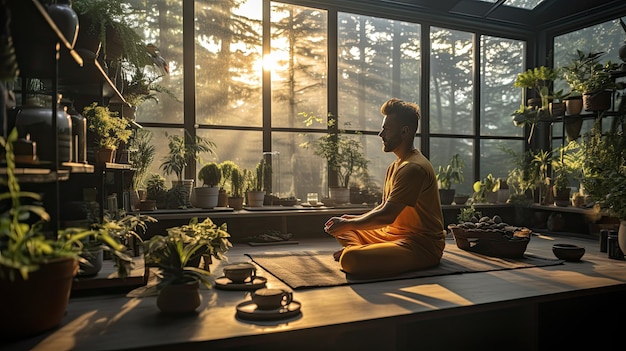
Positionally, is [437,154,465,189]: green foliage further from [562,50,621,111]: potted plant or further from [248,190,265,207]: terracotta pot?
[248,190,265,207]: terracotta pot

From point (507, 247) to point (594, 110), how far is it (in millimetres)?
2375

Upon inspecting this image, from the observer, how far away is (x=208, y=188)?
425cm

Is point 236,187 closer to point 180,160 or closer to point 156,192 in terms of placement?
point 180,160

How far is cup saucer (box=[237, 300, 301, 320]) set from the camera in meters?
1.96

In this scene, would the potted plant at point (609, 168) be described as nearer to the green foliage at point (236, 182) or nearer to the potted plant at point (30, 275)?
the green foliage at point (236, 182)

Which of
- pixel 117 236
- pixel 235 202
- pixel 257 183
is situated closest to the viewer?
pixel 117 236

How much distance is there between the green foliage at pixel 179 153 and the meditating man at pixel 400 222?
6.33ft

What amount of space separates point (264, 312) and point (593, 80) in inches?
179

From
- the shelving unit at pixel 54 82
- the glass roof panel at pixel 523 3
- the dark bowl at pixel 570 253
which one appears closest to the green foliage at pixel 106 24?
the shelving unit at pixel 54 82

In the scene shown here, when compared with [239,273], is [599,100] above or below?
above

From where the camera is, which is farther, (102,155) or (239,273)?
(102,155)

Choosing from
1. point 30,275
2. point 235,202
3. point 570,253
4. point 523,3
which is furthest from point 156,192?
point 523,3

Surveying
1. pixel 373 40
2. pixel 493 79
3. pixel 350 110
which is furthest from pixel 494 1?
pixel 350 110

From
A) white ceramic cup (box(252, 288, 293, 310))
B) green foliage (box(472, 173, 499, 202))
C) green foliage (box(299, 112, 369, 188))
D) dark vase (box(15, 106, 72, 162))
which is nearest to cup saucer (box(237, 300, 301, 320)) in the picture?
white ceramic cup (box(252, 288, 293, 310))
